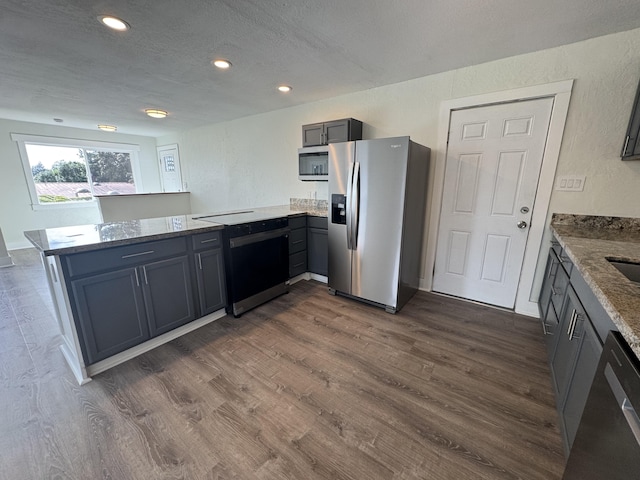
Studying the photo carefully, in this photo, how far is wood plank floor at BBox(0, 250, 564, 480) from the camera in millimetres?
1241

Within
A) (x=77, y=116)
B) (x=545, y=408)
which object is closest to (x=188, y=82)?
(x=77, y=116)

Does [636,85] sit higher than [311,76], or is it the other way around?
[311,76]

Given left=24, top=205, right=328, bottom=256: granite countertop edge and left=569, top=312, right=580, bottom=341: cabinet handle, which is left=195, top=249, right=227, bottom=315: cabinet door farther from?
left=569, top=312, right=580, bottom=341: cabinet handle

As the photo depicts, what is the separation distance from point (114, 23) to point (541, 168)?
3.57 m

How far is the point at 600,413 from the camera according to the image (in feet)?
2.85

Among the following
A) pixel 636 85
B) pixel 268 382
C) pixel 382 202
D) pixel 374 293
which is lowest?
pixel 268 382

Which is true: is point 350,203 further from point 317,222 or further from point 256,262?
point 256,262

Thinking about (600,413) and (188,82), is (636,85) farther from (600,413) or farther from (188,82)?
(188,82)

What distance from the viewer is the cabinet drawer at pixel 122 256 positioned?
1.63 m

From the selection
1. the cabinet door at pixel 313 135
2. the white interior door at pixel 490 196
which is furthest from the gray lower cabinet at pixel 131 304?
the white interior door at pixel 490 196

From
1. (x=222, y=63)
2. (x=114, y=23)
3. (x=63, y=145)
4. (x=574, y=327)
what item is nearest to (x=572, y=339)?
(x=574, y=327)

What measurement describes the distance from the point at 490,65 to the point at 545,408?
2.79 m

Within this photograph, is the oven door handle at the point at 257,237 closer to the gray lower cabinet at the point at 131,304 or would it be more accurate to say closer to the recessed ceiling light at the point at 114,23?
the gray lower cabinet at the point at 131,304

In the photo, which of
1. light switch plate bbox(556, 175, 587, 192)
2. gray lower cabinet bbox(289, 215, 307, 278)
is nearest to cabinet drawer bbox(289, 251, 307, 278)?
gray lower cabinet bbox(289, 215, 307, 278)
